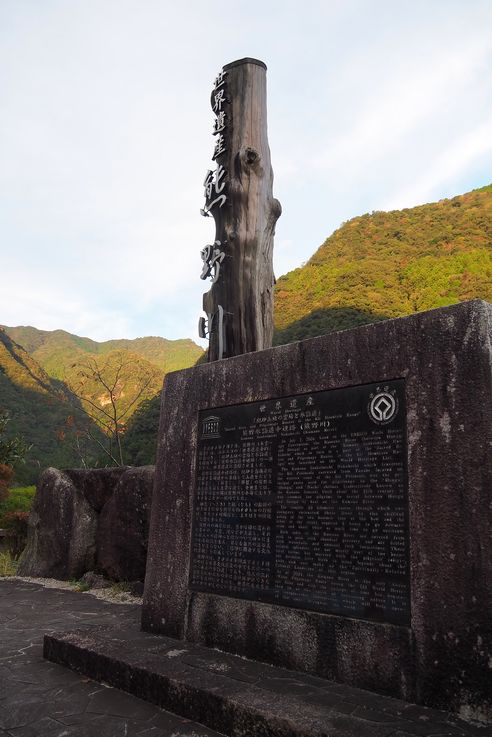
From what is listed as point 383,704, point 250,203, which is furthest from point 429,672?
point 250,203

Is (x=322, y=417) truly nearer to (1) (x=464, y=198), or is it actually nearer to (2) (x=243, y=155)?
(2) (x=243, y=155)

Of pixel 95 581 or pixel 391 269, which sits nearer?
pixel 95 581

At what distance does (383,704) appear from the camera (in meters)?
2.52

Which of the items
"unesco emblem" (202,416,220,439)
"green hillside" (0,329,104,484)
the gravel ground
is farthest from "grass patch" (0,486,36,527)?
"unesco emblem" (202,416,220,439)

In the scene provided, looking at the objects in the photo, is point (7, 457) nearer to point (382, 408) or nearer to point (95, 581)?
point (95, 581)

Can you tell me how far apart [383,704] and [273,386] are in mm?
1982

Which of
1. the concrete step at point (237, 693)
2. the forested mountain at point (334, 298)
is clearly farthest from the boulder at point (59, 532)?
the forested mountain at point (334, 298)

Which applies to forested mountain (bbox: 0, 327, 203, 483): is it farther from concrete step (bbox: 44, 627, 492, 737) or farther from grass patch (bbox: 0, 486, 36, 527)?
concrete step (bbox: 44, 627, 492, 737)

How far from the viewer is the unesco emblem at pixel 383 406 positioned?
2.96 metres

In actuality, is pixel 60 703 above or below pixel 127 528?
below

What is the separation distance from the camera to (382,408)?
3.00 metres

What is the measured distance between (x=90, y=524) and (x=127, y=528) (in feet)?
2.91

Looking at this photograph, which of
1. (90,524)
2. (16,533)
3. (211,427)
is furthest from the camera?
(16,533)

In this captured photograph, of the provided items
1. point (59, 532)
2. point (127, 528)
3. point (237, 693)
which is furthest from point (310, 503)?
point (59, 532)
